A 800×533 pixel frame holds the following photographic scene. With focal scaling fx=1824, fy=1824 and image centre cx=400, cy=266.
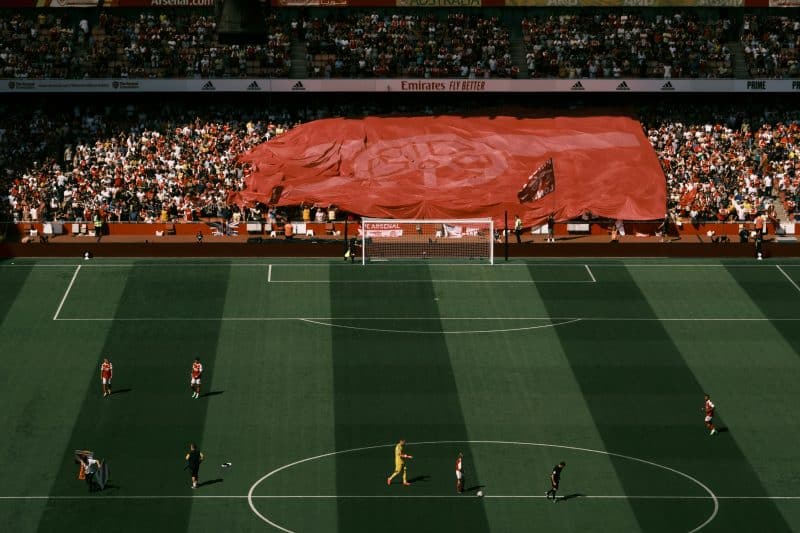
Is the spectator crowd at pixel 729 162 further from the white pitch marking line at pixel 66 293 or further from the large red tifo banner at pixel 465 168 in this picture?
the white pitch marking line at pixel 66 293

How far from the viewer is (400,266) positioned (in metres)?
84.5

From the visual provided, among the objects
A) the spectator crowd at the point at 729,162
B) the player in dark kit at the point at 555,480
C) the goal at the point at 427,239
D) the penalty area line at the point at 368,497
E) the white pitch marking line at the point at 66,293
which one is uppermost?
the spectator crowd at the point at 729,162

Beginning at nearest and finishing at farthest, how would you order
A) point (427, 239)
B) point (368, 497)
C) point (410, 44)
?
point (368, 497), point (427, 239), point (410, 44)

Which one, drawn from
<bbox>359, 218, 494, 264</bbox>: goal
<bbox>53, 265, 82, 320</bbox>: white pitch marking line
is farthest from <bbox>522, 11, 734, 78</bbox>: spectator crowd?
<bbox>53, 265, 82, 320</bbox>: white pitch marking line

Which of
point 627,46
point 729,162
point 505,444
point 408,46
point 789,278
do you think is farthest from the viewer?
point 627,46

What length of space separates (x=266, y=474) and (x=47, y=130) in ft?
125

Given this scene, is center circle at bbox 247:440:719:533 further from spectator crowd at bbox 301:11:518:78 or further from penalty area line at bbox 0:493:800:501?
spectator crowd at bbox 301:11:518:78

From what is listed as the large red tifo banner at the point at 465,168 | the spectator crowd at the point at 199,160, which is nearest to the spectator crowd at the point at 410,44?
the spectator crowd at the point at 199,160

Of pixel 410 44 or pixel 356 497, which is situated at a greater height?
pixel 410 44

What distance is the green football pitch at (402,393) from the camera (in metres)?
61.7

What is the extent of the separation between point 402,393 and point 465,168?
78.7 feet

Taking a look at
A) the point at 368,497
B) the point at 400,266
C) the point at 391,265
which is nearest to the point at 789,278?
the point at 400,266

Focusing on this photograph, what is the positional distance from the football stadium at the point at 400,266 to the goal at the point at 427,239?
156mm

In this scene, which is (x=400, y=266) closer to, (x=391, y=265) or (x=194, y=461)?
(x=391, y=265)
